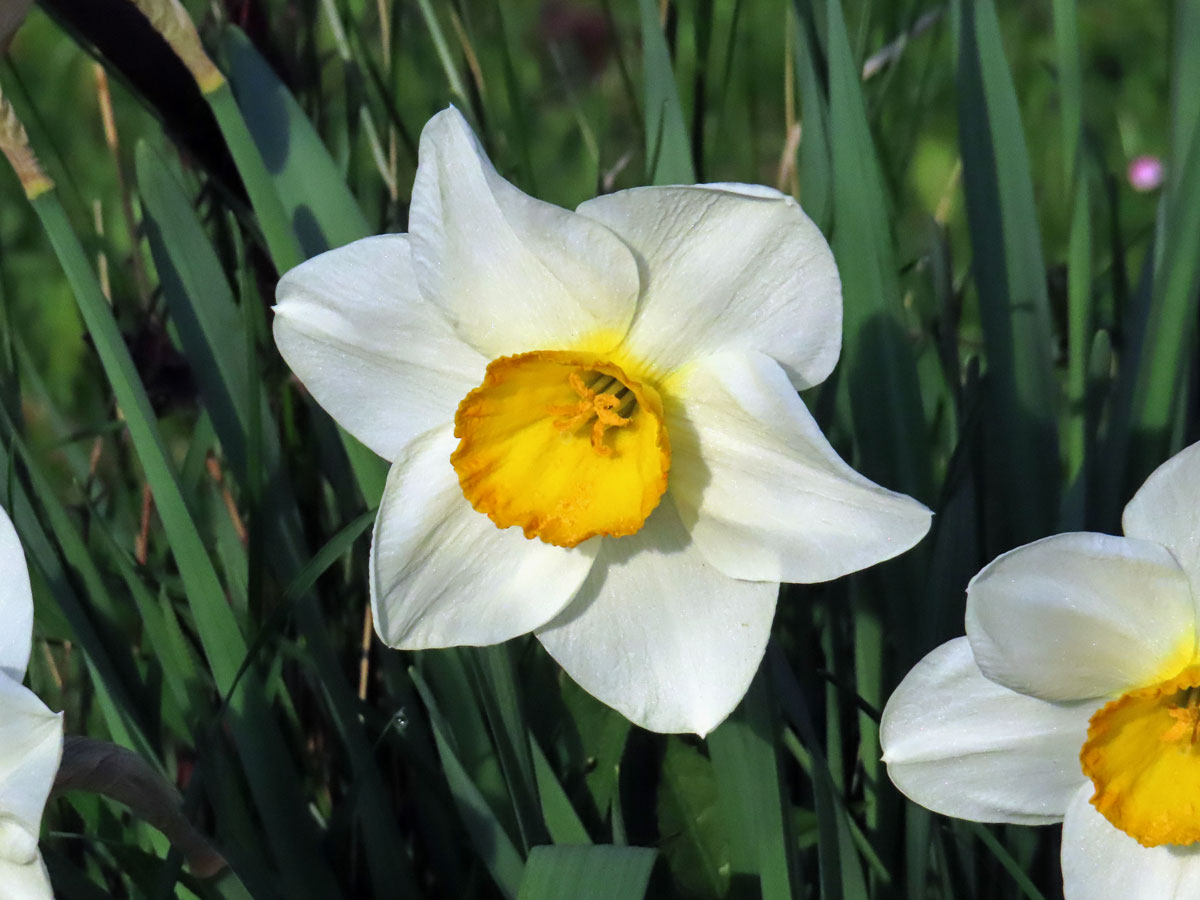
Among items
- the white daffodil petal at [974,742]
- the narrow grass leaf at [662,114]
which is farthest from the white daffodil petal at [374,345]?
the white daffodil petal at [974,742]

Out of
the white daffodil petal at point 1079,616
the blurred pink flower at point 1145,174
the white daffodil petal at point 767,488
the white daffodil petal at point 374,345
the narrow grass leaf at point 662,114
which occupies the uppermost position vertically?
the narrow grass leaf at point 662,114

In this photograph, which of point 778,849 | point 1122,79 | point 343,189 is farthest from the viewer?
point 1122,79

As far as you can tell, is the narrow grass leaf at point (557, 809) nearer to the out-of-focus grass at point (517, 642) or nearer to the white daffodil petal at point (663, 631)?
the out-of-focus grass at point (517, 642)

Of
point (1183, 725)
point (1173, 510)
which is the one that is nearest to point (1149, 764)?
point (1183, 725)

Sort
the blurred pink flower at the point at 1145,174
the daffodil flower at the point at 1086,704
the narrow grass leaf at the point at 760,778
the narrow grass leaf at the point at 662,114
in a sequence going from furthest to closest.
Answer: the blurred pink flower at the point at 1145,174
the narrow grass leaf at the point at 662,114
the narrow grass leaf at the point at 760,778
the daffodil flower at the point at 1086,704

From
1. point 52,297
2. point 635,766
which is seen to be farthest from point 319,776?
point 52,297

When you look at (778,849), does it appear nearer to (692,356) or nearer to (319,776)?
(692,356)
